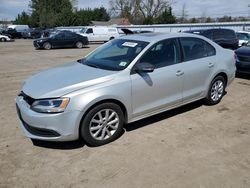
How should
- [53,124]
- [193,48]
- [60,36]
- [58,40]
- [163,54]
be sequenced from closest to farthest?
[53,124] < [163,54] < [193,48] < [58,40] < [60,36]

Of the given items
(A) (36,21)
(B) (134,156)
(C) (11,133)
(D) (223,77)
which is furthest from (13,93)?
(A) (36,21)

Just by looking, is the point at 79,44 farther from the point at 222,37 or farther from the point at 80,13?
the point at 80,13

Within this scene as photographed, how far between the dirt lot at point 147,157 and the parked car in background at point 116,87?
0.28 metres

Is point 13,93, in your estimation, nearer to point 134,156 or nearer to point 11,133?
point 11,133

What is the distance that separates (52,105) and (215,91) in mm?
3790

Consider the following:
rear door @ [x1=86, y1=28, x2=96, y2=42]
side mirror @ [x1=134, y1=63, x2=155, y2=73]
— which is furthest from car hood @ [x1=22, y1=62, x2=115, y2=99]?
rear door @ [x1=86, y1=28, x2=96, y2=42]

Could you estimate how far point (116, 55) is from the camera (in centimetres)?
499

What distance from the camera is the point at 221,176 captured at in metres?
3.37

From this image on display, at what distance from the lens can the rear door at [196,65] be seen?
5160 mm

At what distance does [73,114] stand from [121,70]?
109 centimetres

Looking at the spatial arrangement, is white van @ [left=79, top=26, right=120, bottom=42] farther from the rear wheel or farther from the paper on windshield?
the paper on windshield

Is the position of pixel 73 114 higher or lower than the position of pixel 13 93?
higher

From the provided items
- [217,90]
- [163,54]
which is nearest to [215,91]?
[217,90]

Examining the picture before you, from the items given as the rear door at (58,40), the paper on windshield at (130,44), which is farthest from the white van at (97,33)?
the paper on windshield at (130,44)
